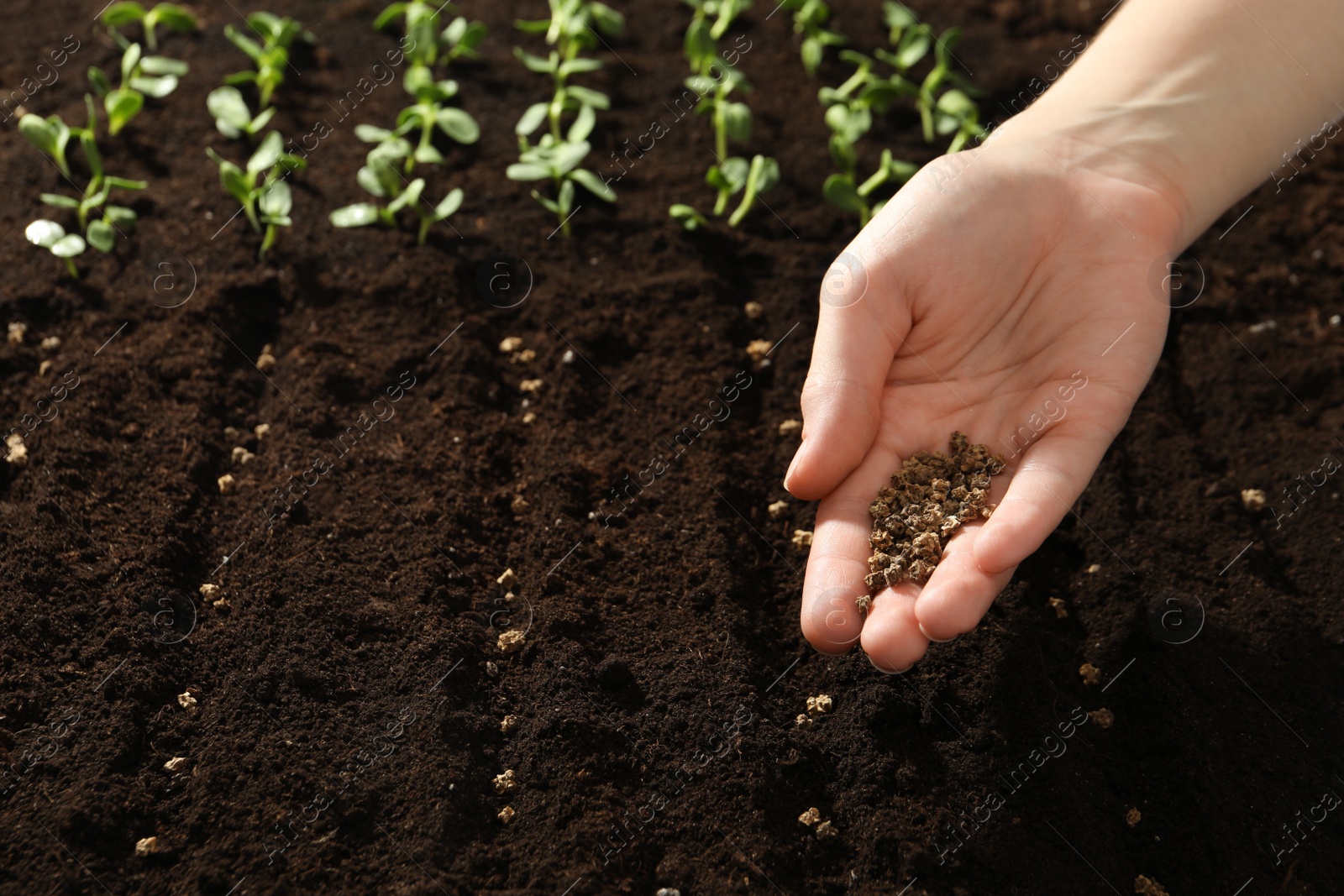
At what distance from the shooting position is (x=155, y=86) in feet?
10.9

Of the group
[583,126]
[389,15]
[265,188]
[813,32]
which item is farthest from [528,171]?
[813,32]

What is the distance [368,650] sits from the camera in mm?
2176

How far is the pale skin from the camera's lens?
202 cm

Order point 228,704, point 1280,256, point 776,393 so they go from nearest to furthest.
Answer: point 228,704, point 776,393, point 1280,256

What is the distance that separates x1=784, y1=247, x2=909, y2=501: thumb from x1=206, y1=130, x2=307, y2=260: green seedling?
1749mm

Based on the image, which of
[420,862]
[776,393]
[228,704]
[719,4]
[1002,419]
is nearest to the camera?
[420,862]

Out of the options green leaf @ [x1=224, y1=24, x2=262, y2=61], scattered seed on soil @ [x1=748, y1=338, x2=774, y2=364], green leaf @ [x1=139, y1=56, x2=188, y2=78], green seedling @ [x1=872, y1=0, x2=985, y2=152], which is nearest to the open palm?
scattered seed on soil @ [x1=748, y1=338, x2=774, y2=364]

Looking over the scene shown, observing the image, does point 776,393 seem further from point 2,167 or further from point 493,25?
point 2,167

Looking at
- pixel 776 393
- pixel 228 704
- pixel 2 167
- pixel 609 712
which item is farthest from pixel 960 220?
pixel 2 167

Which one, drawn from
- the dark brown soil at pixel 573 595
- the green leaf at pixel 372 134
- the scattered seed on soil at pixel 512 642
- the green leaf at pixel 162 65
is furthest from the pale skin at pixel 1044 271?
the green leaf at pixel 162 65

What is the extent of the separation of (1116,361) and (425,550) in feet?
5.36

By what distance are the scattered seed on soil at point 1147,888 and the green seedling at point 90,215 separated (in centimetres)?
312

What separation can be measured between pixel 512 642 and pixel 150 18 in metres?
2.83

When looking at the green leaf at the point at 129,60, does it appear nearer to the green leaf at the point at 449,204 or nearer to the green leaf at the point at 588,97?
the green leaf at the point at 449,204
